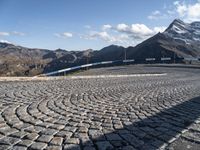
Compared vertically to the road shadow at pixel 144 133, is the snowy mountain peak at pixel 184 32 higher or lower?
higher

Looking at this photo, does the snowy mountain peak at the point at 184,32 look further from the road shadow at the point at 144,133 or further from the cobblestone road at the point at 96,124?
the road shadow at the point at 144,133

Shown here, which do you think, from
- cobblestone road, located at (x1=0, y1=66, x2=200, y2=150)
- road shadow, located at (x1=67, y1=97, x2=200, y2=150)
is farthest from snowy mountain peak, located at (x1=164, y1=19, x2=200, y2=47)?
road shadow, located at (x1=67, y1=97, x2=200, y2=150)

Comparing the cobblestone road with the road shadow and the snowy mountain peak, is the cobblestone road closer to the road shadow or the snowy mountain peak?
the road shadow

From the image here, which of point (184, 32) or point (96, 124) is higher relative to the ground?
point (184, 32)

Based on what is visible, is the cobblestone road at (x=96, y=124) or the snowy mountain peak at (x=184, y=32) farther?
the snowy mountain peak at (x=184, y=32)

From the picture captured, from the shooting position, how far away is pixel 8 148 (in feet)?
14.5

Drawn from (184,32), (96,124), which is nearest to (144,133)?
(96,124)

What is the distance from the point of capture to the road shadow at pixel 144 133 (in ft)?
15.6

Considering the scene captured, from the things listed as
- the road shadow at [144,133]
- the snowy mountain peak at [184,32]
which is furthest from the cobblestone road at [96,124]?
the snowy mountain peak at [184,32]

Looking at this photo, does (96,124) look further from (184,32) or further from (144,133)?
(184,32)

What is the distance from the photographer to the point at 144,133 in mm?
5488

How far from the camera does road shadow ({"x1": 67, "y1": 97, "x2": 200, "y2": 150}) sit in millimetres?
4769

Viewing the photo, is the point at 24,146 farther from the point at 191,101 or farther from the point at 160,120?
the point at 191,101

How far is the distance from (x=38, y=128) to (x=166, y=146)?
8.30 ft
